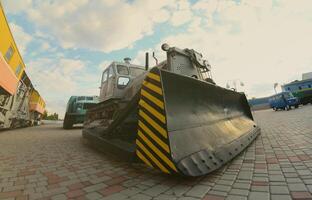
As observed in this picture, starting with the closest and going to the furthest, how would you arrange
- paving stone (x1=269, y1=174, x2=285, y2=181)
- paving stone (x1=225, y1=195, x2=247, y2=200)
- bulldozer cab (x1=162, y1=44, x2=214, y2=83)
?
paving stone (x1=225, y1=195, x2=247, y2=200) → paving stone (x1=269, y1=174, x2=285, y2=181) → bulldozer cab (x1=162, y1=44, x2=214, y2=83)

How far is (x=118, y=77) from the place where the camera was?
5250mm

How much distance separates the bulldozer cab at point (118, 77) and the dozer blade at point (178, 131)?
8.49 ft

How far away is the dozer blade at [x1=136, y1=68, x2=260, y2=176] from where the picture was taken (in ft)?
7.08

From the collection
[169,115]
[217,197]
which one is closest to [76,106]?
[169,115]

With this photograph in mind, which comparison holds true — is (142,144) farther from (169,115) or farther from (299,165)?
(299,165)

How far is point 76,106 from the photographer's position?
38.4 ft

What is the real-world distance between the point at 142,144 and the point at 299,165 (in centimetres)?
203

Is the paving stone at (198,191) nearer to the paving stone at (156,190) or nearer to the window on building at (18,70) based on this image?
the paving stone at (156,190)

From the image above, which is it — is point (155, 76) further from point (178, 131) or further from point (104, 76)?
point (104, 76)

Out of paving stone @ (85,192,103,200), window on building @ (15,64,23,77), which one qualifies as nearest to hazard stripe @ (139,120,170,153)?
paving stone @ (85,192,103,200)

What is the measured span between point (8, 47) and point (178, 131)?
712 centimetres

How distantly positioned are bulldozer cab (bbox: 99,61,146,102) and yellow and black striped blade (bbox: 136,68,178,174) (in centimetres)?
276

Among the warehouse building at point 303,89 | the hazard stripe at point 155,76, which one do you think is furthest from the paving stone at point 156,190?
the warehouse building at point 303,89

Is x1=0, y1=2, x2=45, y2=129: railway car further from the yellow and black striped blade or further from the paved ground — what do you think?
the yellow and black striped blade
